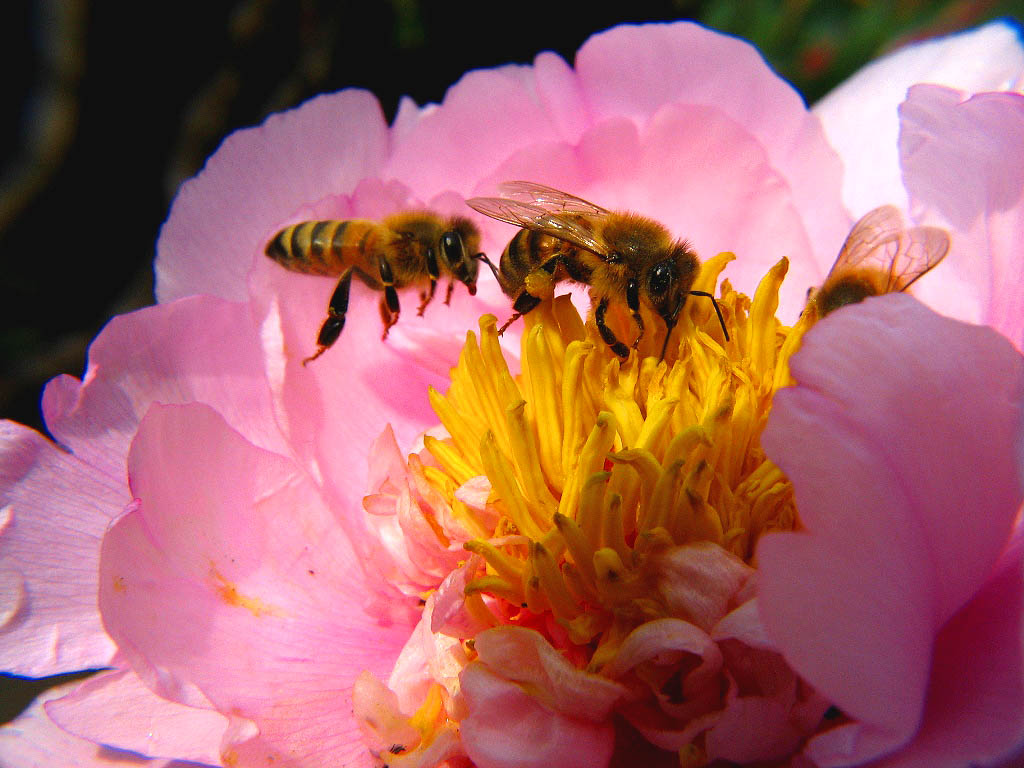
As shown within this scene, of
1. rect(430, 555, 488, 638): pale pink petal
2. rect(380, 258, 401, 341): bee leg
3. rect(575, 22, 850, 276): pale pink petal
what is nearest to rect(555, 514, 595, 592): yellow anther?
rect(430, 555, 488, 638): pale pink petal

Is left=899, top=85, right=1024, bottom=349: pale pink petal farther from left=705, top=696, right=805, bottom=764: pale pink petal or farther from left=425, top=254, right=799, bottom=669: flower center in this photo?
left=705, top=696, right=805, bottom=764: pale pink petal

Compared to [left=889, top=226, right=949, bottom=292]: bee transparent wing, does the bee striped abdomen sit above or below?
above

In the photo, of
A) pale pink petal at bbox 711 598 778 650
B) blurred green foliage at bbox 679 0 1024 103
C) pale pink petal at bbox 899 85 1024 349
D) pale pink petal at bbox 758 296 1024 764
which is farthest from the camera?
blurred green foliage at bbox 679 0 1024 103

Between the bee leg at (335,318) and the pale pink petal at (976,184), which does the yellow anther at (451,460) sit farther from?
the pale pink petal at (976,184)

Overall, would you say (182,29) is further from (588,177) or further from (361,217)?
(588,177)

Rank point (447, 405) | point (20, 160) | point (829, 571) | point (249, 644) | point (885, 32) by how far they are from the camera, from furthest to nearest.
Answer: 1. point (20, 160)
2. point (885, 32)
3. point (447, 405)
4. point (249, 644)
5. point (829, 571)

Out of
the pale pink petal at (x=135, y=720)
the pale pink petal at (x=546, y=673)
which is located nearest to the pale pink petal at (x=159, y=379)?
the pale pink petal at (x=135, y=720)

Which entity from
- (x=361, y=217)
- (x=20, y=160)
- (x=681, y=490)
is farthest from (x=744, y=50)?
(x=20, y=160)
